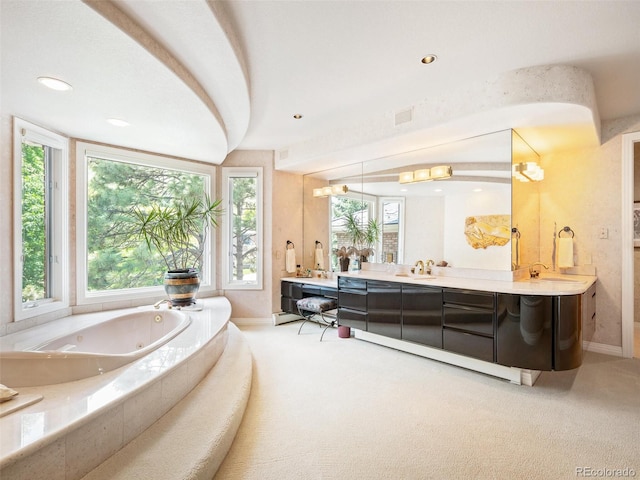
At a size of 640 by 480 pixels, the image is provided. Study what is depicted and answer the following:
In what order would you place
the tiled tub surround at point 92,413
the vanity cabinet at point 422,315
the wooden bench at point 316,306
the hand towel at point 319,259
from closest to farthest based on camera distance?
the tiled tub surround at point 92,413 → the vanity cabinet at point 422,315 → the wooden bench at point 316,306 → the hand towel at point 319,259

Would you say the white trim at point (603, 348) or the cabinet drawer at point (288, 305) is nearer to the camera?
the white trim at point (603, 348)

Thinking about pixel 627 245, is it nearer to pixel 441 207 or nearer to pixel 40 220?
pixel 441 207

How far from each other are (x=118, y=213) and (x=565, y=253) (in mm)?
5406

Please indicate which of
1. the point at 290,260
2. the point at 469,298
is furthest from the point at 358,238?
the point at 469,298

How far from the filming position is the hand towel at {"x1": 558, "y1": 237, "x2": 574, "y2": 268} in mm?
3703

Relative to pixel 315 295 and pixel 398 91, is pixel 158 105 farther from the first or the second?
pixel 315 295

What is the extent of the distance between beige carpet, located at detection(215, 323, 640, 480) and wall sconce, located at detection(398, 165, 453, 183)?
2.05 meters

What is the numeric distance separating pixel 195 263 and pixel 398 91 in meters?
3.44

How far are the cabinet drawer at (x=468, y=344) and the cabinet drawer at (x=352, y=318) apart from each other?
990mm

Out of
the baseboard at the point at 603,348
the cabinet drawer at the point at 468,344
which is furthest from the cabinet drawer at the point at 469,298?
the baseboard at the point at 603,348

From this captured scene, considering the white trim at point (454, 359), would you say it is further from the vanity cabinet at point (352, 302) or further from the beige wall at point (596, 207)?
the beige wall at point (596, 207)

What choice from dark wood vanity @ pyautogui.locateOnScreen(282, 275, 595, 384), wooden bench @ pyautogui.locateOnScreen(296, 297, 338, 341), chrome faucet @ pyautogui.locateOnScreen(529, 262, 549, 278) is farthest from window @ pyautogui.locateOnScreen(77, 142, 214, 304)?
chrome faucet @ pyautogui.locateOnScreen(529, 262, 549, 278)

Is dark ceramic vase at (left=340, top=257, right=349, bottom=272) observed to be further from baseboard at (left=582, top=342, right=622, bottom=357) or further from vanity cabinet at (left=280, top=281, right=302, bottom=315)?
baseboard at (left=582, top=342, right=622, bottom=357)

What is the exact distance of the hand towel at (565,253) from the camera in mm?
3703
